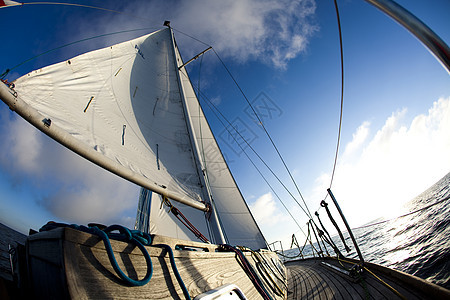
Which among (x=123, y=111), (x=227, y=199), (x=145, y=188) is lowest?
(x=145, y=188)

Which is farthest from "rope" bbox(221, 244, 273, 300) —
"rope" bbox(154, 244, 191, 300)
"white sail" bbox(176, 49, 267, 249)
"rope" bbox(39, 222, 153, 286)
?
"white sail" bbox(176, 49, 267, 249)

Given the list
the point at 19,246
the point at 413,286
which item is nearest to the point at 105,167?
the point at 19,246

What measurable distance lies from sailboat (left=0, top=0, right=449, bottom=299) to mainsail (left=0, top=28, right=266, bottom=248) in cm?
2

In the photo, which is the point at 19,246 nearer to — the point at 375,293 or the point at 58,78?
the point at 58,78

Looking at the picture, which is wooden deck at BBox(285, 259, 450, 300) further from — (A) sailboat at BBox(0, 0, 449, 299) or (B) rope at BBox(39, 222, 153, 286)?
(B) rope at BBox(39, 222, 153, 286)

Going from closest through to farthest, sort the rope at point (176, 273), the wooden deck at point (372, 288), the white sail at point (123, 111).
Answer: the rope at point (176, 273), the wooden deck at point (372, 288), the white sail at point (123, 111)

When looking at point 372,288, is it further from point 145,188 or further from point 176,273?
point 145,188

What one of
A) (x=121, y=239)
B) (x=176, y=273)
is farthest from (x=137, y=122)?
(x=176, y=273)

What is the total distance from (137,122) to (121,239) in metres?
4.07

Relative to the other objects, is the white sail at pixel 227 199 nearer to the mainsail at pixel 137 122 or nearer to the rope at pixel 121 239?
the mainsail at pixel 137 122

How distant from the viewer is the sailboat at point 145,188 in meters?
1.00

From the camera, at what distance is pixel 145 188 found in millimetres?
3305

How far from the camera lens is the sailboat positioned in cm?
100

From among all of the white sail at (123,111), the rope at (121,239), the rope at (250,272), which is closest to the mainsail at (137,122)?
the white sail at (123,111)
